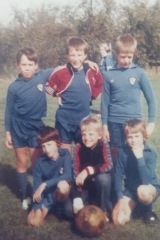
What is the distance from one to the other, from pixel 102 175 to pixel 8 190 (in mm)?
1594

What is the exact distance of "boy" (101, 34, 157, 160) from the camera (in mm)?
4664

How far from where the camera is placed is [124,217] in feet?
14.1

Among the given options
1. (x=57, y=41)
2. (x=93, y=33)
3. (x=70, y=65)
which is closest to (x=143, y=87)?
(x=70, y=65)

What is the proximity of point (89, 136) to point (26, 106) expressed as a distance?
0.88 m

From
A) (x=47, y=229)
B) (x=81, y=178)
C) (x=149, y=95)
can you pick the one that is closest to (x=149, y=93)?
(x=149, y=95)

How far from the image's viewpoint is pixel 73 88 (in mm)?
4742

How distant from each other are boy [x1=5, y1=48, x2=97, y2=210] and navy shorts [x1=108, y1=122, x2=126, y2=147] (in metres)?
0.85

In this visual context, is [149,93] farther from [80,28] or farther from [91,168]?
[80,28]

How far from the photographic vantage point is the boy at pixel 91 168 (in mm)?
4352

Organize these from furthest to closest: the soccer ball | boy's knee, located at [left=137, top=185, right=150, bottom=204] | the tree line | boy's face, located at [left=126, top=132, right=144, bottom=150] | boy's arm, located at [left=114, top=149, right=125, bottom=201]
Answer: the tree line
boy's arm, located at [left=114, top=149, right=125, bottom=201]
boy's face, located at [left=126, top=132, right=144, bottom=150]
boy's knee, located at [left=137, top=185, right=150, bottom=204]
the soccer ball

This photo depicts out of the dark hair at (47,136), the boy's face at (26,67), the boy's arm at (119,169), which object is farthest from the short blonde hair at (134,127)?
the boy's face at (26,67)

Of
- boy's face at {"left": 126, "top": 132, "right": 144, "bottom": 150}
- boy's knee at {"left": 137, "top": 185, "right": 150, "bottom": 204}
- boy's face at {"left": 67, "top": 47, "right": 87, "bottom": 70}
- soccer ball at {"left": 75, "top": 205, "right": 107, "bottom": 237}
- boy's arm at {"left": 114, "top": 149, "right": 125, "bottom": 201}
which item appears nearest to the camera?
soccer ball at {"left": 75, "top": 205, "right": 107, "bottom": 237}

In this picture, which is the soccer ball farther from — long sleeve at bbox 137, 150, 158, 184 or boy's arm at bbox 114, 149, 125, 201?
long sleeve at bbox 137, 150, 158, 184

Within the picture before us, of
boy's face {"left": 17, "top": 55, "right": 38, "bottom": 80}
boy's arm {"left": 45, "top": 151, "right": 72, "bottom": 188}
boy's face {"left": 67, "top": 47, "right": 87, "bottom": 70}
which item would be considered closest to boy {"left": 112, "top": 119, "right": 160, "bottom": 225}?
boy's arm {"left": 45, "top": 151, "right": 72, "bottom": 188}
